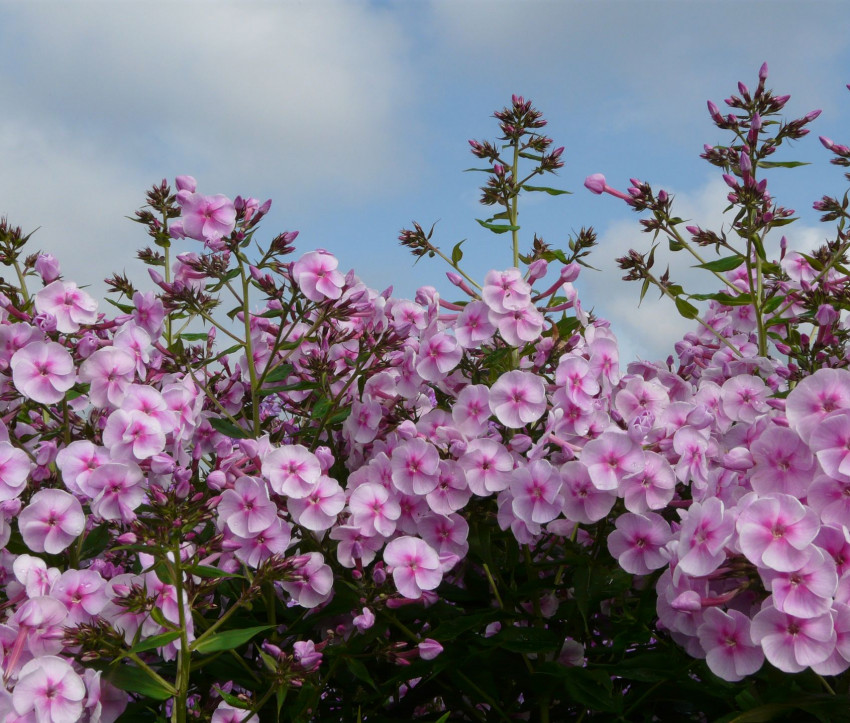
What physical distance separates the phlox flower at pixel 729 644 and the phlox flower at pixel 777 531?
0.18 m

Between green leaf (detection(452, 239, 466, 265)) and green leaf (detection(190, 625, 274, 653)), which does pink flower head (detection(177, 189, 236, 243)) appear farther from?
green leaf (detection(190, 625, 274, 653))

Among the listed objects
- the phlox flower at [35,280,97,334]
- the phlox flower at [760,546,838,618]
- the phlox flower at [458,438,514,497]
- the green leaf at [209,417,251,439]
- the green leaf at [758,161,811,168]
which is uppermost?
the green leaf at [758,161,811,168]

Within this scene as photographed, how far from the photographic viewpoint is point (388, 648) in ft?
7.47

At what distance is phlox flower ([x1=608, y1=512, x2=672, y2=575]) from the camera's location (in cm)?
218

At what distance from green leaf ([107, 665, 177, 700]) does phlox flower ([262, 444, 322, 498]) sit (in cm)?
52

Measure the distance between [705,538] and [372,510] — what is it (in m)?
0.86

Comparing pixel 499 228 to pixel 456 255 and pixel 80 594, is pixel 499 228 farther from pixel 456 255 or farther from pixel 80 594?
pixel 80 594

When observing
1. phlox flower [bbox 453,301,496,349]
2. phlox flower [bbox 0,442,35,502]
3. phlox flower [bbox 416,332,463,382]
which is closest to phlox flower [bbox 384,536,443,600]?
phlox flower [bbox 416,332,463,382]

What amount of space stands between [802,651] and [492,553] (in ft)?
3.05

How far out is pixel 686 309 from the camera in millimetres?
3072

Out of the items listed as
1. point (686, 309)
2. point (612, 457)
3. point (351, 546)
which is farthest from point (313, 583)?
point (686, 309)

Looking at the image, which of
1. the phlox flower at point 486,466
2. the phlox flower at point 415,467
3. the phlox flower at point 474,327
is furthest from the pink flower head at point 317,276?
the phlox flower at point 486,466

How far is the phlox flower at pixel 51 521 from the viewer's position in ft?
7.54

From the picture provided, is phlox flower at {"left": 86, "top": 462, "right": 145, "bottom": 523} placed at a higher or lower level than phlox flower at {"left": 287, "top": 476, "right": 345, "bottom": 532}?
higher
